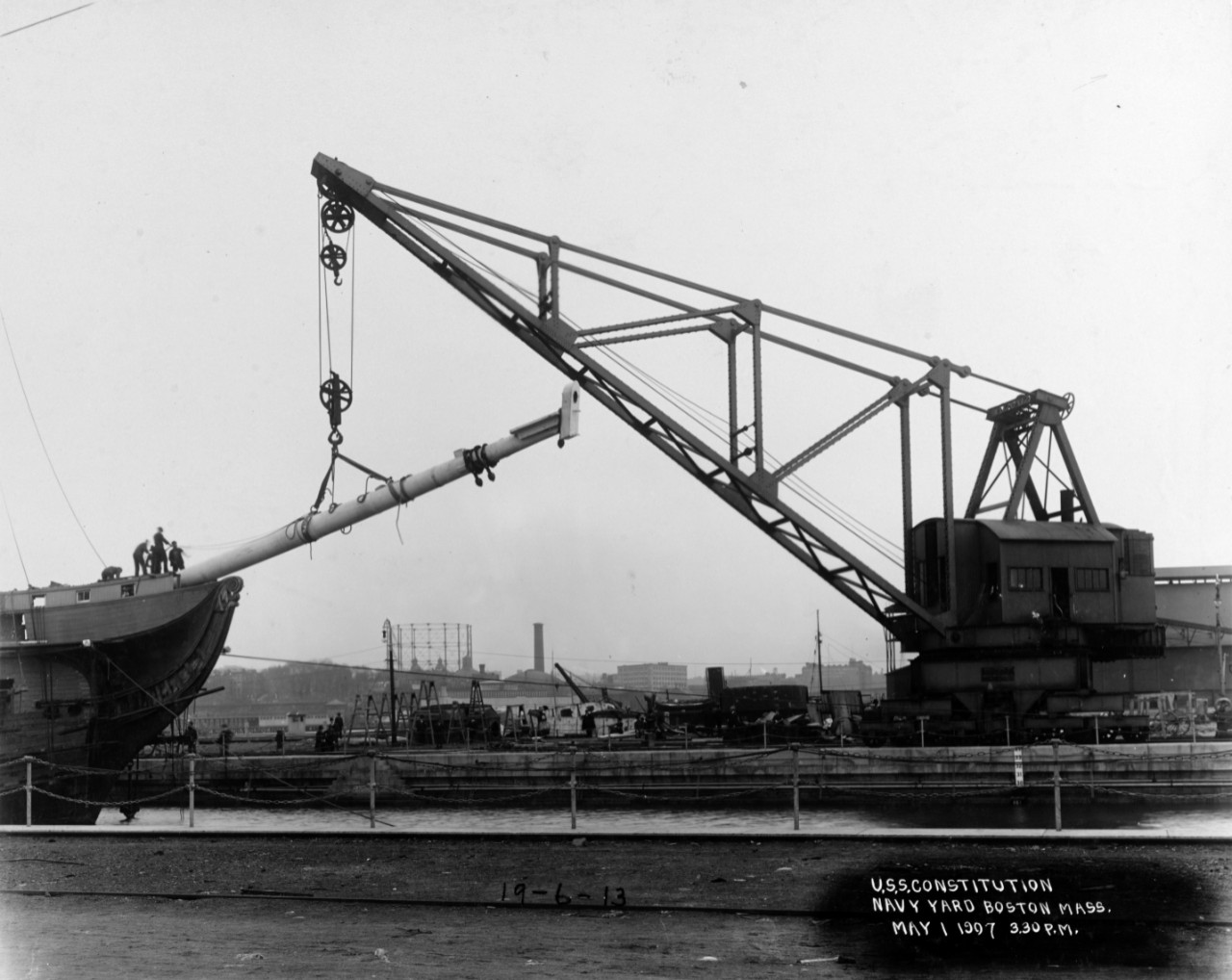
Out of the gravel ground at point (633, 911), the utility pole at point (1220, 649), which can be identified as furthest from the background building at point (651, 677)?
the gravel ground at point (633, 911)

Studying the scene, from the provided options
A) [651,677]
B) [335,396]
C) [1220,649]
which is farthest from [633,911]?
[651,677]

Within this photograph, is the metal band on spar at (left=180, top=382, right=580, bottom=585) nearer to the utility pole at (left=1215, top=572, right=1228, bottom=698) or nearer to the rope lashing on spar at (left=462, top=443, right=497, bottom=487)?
the rope lashing on spar at (left=462, top=443, right=497, bottom=487)

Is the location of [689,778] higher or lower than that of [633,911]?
lower

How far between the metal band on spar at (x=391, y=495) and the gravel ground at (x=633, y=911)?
11.8 metres

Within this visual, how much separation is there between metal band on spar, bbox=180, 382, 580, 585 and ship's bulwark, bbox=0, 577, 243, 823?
934 millimetres

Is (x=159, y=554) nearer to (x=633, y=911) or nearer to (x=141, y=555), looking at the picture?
(x=141, y=555)

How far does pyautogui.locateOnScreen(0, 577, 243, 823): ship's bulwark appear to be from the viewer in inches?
1049

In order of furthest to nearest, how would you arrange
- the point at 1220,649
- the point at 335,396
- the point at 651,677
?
the point at 651,677 < the point at 1220,649 < the point at 335,396

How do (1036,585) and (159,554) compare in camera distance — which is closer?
(1036,585)

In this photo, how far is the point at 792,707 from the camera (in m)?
35.5

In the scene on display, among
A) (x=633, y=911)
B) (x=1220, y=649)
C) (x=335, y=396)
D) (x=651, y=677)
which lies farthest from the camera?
(x=651, y=677)

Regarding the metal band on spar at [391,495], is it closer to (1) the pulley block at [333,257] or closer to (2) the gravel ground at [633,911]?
(1) the pulley block at [333,257]

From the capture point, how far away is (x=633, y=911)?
9117 millimetres

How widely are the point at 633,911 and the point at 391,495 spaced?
18.2 metres
